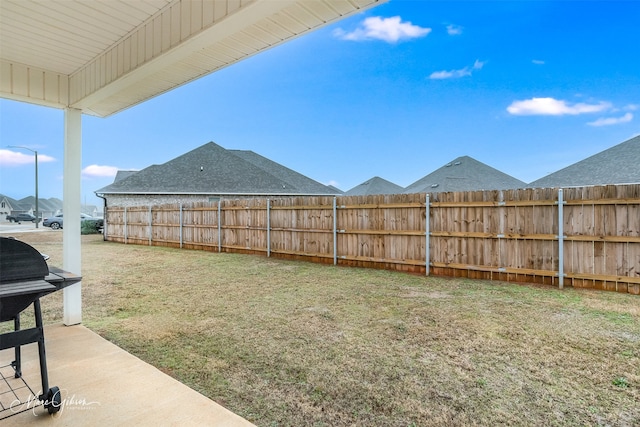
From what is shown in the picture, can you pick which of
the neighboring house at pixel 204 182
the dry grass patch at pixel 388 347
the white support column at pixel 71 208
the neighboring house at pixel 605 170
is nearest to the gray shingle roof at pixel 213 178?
the neighboring house at pixel 204 182

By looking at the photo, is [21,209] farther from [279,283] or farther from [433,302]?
[433,302]

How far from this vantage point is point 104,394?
2.09m

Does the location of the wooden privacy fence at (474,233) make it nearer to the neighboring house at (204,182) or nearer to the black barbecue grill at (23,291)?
the black barbecue grill at (23,291)

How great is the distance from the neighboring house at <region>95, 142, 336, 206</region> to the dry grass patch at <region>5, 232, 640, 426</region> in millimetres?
12308

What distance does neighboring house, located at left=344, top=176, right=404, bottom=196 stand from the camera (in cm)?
2342

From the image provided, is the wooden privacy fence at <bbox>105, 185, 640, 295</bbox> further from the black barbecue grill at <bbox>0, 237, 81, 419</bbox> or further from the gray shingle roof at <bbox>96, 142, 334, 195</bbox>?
the gray shingle roof at <bbox>96, 142, 334, 195</bbox>

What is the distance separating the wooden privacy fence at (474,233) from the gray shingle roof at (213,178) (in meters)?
8.22

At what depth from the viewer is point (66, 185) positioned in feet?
11.1

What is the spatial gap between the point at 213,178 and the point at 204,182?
61cm

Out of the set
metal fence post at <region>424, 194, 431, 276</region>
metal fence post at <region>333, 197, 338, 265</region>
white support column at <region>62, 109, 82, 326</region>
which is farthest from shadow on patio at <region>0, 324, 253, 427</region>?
metal fence post at <region>333, 197, 338, 265</region>

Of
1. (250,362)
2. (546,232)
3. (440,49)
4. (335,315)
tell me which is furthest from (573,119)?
(250,362)

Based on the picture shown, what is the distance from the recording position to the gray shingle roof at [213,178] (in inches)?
692

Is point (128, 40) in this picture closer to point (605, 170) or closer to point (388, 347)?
point (388, 347)

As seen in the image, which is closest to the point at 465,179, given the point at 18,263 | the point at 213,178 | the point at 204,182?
the point at 213,178
